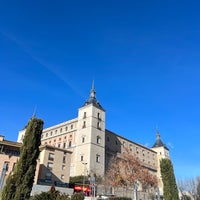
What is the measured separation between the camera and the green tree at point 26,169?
15711 mm

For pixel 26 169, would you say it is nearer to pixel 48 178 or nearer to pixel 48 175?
pixel 48 178

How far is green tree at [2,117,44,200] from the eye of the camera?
1571cm

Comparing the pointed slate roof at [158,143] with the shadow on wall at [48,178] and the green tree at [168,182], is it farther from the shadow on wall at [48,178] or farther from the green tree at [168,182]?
the green tree at [168,182]

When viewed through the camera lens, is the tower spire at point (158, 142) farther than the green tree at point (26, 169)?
Yes

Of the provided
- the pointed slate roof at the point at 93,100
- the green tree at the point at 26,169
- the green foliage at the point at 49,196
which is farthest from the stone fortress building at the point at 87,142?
the green foliage at the point at 49,196

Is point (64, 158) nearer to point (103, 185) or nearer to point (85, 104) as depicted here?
point (103, 185)

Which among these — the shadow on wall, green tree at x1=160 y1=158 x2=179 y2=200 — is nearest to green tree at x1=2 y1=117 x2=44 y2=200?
green tree at x1=160 y1=158 x2=179 y2=200

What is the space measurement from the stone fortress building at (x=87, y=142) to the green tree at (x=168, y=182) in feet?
77.5

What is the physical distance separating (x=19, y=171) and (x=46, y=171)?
2837 cm

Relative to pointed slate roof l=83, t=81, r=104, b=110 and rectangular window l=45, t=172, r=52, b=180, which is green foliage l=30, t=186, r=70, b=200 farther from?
pointed slate roof l=83, t=81, r=104, b=110

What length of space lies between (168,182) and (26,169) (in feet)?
58.9

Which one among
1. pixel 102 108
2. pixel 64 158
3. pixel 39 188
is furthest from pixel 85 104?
pixel 39 188

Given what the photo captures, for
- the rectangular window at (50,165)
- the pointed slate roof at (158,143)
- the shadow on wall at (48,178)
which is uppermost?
the pointed slate roof at (158,143)

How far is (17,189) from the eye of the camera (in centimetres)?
1602
